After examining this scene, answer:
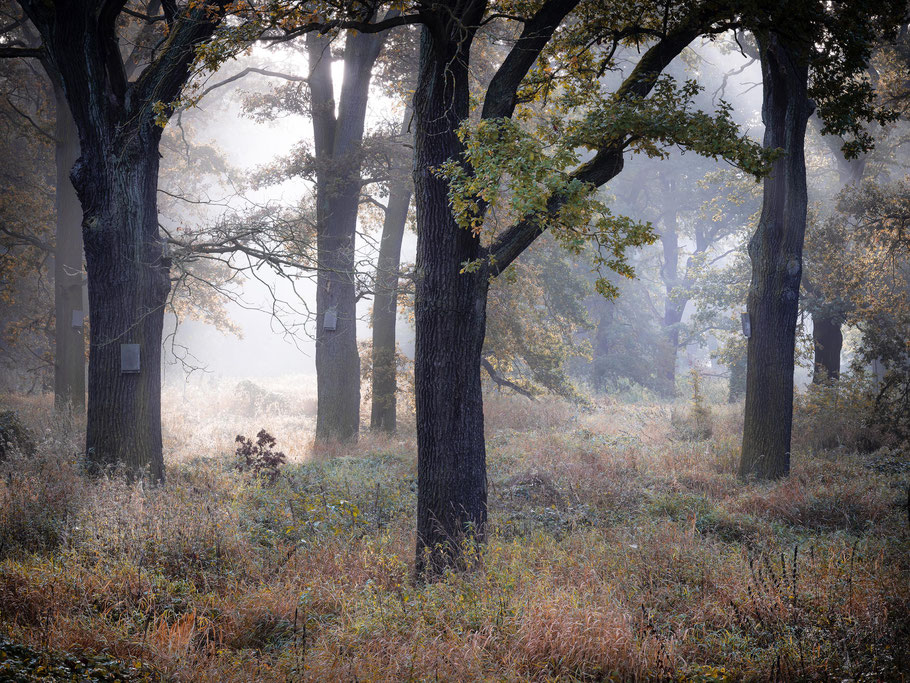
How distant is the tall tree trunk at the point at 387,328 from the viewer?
15.0 m

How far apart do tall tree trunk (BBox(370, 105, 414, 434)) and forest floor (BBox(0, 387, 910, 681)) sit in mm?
5237

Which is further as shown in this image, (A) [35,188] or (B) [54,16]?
(A) [35,188]

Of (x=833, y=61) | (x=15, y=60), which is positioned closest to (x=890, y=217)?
(x=833, y=61)

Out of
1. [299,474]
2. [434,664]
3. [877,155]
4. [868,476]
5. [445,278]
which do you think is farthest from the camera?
[877,155]

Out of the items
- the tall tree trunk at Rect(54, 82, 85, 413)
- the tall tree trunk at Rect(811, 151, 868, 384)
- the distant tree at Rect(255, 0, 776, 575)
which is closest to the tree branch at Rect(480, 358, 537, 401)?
the tall tree trunk at Rect(811, 151, 868, 384)

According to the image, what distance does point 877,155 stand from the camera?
20328mm

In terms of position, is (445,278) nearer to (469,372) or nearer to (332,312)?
(469,372)

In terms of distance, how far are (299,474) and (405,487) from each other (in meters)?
1.93

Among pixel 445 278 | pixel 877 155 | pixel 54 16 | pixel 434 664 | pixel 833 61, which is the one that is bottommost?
pixel 434 664

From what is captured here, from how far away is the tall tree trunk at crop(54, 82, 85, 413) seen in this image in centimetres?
1498

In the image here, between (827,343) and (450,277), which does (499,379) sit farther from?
(450,277)

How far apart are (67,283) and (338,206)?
765cm

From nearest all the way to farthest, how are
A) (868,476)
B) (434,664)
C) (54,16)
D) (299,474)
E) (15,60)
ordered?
(434,664)
(54,16)
(868,476)
(299,474)
(15,60)

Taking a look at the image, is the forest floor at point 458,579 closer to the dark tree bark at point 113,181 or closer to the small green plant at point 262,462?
the small green plant at point 262,462
